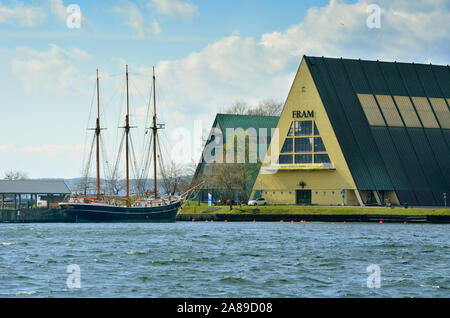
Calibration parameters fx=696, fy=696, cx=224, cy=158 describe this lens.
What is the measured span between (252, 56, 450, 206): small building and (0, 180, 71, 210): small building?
1405 inches

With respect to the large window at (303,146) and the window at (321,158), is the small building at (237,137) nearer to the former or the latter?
the large window at (303,146)

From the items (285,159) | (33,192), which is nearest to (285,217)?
(285,159)

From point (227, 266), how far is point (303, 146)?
7172cm

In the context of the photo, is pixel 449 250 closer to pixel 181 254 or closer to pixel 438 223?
pixel 181 254

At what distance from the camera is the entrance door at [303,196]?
354 ft

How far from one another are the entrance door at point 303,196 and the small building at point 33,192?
41067 millimetres

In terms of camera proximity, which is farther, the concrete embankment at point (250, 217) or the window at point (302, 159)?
the window at point (302, 159)

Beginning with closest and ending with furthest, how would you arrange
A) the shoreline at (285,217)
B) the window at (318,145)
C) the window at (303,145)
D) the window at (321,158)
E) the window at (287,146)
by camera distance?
the shoreline at (285,217)
the window at (321,158)
the window at (318,145)
the window at (303,145)
the window at (287,146)

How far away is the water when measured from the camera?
92.1 ft

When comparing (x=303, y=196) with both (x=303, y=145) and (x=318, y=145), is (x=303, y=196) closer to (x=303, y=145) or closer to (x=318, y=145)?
(x=303, y=145)

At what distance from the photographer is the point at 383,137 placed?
342 ft

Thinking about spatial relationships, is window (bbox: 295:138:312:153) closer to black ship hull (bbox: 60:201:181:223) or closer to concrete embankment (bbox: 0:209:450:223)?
concrete embankment (bbox: 0:209:450:223)

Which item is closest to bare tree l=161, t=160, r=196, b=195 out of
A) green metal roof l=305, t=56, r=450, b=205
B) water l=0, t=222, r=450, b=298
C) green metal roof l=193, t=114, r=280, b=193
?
green metal roof l=193, t=114, r=280, b=193

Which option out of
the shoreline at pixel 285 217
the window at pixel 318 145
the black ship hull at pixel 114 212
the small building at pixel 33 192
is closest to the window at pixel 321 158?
the window at pixel 318 145
